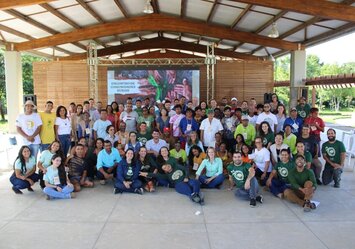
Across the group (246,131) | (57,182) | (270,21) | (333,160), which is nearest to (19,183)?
(57,182)

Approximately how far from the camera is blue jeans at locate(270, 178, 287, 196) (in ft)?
17.7

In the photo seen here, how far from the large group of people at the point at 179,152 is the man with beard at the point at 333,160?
0.05ft

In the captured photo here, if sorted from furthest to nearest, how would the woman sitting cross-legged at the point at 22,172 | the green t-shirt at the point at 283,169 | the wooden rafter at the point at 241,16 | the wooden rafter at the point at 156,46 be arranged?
the wooden rafter at the point at 156,46
the wooden rafter at the point at 241,16
the woman sitting cross-legged at the point at 22,172
the green t-shirt at the point at 283,169

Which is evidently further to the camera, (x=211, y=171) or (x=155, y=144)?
(x=155, y=144)

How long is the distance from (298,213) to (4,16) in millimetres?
9610

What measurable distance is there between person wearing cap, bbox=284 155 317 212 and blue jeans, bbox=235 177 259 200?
48cm

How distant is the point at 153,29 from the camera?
1248 centimetres

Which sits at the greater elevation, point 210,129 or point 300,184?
point 210,129

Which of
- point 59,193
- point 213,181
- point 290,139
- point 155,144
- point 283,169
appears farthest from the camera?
point 155,144

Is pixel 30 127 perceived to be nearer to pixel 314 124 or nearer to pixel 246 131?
pixel 246 131

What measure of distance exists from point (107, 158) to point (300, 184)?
132 inches

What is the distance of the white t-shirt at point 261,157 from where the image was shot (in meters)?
5.91

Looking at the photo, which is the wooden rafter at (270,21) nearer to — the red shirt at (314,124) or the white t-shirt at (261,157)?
the red shirt at (314,124)

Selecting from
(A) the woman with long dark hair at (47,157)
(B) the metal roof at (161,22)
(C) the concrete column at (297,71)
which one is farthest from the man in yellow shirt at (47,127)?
(C) the concrete column at (297,71)
